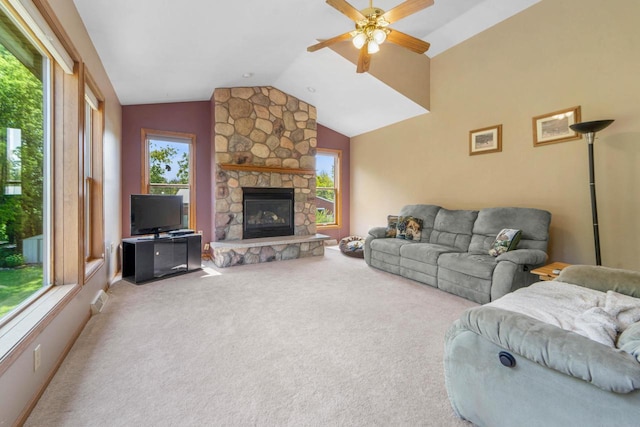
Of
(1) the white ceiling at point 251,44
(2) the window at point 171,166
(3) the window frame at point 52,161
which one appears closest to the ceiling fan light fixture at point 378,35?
(1) the white ceiling at point 251,44

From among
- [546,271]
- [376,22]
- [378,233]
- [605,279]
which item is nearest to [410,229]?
[378,233]

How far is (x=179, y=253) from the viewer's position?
13.6 feet

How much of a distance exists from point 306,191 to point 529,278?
3.80m

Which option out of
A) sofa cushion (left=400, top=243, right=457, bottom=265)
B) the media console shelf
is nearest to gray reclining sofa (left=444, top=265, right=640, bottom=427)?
sofa cushion (left=400, top=243, right=457, bottom=265)

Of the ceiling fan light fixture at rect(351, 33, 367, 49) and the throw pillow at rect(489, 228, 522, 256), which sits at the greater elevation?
the ceiling fan light fixture at rect(351, 33, 367, 49)

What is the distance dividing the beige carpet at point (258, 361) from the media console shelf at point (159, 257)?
0.33 m

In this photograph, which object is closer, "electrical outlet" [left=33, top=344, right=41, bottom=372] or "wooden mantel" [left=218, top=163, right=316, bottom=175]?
"electrical outlet" [left=33, top=344, right=41, bottom=372]

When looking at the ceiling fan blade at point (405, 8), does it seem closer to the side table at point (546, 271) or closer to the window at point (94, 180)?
the side table at point (546, 271)

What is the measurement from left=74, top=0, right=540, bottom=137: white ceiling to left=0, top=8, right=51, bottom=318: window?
0.80 m

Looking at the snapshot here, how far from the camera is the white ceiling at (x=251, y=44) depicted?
267cm

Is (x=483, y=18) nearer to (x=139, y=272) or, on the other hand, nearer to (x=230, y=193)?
(x=230, y=193)

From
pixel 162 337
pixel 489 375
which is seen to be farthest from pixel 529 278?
pixel 162 337

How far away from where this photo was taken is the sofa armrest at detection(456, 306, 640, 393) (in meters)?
0.94

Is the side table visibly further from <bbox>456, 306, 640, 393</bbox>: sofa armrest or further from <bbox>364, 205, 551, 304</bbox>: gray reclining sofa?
<bbox>456, 306, 640, 393</bbox>: sofa armrest
